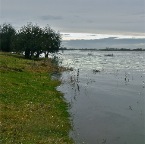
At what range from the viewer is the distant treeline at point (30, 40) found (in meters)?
104

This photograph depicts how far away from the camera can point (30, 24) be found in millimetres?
114125

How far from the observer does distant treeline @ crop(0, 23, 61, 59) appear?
10362 cm

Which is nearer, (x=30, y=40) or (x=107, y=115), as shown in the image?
(x=107, y=115)

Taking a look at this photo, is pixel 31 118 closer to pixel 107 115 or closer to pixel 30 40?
pixel 107 115

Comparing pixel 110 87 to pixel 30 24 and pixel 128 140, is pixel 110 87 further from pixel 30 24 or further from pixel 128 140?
pixel 30 24

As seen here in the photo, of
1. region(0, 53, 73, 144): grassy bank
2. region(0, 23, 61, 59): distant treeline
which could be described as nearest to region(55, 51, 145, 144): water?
region(0, 53, 73, 144): grassy bank

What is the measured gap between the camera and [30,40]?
103625mm

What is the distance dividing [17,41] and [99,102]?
7287cm

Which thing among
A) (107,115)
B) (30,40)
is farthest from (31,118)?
(30,40)

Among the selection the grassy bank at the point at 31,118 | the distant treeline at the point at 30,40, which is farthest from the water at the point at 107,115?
the distant treeline at the point at 30,40

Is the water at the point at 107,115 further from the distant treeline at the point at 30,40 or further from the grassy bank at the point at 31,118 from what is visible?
the distant treeline at the point at 30,40

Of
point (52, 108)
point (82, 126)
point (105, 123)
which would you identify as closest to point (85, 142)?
point (82, 126)

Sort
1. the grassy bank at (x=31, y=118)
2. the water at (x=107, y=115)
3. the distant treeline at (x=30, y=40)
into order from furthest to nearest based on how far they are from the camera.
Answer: the distant treeline at (x=30, y=40) → the water at (x=107, y=115) → the grassy bank at (x=31, y=118)

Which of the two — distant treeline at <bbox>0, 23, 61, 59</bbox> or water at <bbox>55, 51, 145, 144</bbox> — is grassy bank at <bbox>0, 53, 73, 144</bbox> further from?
distant treeline at <bbox>0, 23, 61, 59</bbox>
